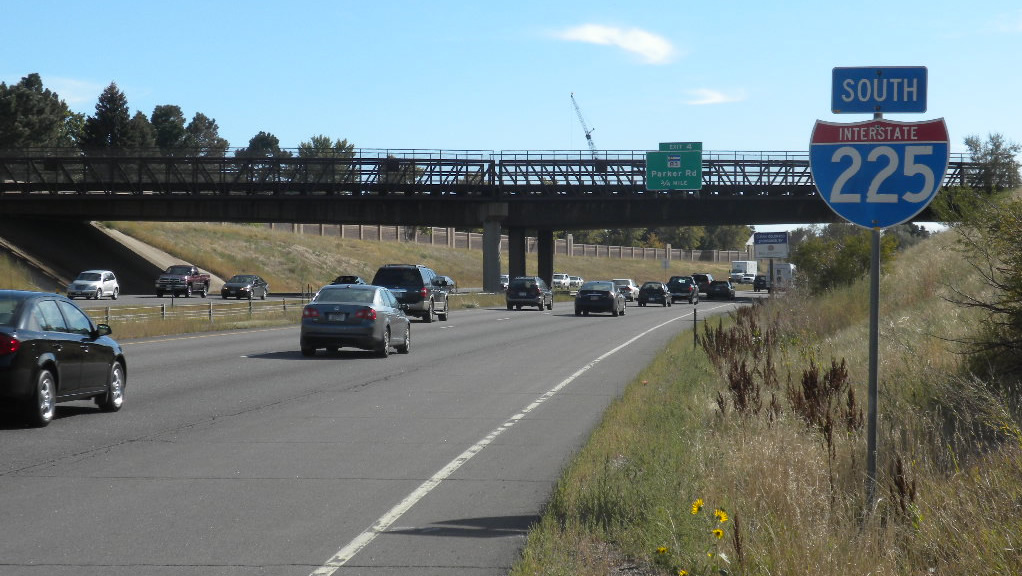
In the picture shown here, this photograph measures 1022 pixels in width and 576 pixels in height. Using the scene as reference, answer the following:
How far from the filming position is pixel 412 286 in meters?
40.8

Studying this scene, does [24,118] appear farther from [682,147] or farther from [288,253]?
[682,147]

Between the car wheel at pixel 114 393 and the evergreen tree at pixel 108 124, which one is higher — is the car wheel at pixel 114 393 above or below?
below

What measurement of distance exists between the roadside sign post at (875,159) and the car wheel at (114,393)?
10417 mm

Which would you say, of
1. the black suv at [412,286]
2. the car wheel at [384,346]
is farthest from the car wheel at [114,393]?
the black suv at [412,286]

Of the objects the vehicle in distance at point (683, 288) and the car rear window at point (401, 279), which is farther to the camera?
the vehicle in distance at point (683, 288)

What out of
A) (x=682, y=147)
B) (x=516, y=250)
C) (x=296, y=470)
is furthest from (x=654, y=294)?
(x=296, y=470)

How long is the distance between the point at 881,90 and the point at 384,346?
18.2 metres

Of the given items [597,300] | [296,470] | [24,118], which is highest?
[24,118]

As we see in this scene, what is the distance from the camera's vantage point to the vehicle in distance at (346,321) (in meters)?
24.2

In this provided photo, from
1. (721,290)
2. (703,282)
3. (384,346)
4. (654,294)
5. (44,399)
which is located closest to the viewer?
(44,399)

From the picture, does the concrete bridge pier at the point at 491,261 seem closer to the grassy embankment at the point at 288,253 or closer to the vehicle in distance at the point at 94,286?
the grassy embankment at the point at 288,253

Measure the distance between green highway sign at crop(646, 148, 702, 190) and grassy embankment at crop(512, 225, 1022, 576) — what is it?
52802 mm

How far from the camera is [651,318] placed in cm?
4900

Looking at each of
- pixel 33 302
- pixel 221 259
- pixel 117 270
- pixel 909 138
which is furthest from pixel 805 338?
pixel 221 259
